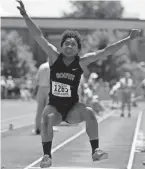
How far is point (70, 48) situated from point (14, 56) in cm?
5470

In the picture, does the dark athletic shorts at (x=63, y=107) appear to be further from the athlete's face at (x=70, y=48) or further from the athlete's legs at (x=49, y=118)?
the athlete's face at (x=70, y=48)

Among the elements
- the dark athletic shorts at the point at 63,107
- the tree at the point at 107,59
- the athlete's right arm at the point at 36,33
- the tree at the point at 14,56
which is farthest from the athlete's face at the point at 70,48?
the tree at the point at 14,56

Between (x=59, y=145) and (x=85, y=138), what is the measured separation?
1.55 metres

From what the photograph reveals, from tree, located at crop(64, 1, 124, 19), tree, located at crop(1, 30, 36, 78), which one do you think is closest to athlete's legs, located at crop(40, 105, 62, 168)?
tree, located at crop(1, 30, 36, 78)

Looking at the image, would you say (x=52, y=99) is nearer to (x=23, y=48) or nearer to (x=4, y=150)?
(x=4, y=150)

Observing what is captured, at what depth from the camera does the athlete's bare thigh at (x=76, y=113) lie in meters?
5.67

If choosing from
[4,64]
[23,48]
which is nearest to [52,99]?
[4,64]

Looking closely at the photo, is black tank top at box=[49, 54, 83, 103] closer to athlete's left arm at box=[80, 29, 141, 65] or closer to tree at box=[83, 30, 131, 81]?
athlete's left arm at box=[80, 29, 141, 65]

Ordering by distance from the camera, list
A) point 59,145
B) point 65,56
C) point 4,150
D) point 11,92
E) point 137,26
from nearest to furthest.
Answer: point 65,56, point 137,26, point 4,150, point 59,145, point 11,92

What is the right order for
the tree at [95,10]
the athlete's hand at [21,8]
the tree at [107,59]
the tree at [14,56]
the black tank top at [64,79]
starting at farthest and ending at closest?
1. the tree at [95,10]
2. the tree at [14,56]
3. the tree at [107,59]
4. the athlete's hand at [21,8]
5. the black tank top at [64,79]

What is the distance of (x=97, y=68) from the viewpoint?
56.7 meters

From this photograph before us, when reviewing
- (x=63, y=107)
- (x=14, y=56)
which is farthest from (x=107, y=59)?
(x=63, y=107)

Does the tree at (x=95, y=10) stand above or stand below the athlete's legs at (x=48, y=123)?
above

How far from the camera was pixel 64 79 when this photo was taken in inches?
221
